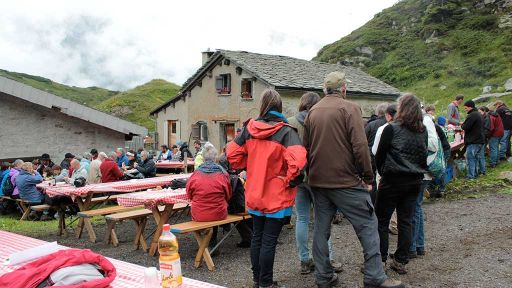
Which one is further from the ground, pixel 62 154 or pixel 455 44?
pixel 455 44

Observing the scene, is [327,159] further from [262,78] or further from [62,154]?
[262,78]

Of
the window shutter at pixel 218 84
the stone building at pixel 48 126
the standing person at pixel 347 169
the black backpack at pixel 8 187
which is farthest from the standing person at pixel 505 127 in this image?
the window shutter at pixel 218 84

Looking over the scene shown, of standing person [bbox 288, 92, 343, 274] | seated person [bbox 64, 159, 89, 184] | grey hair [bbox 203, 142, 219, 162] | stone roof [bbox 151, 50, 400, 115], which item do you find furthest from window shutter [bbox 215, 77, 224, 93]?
standing person [bbox 288, 92, 343, 274]

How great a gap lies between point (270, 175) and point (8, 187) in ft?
28.6

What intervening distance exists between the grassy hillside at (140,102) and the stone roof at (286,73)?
2443cm

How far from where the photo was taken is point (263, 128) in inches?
158

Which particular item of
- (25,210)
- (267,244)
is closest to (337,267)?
(267,244)

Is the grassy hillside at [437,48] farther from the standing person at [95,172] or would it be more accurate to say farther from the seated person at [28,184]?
the seated person at [28,184]

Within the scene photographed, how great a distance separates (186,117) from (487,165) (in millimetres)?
17009

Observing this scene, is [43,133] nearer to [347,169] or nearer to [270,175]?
[270,175]

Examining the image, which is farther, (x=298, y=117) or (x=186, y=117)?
(x=186, y=117)

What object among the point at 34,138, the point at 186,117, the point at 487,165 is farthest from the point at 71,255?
the point at 186,117

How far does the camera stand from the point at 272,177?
13.0ft

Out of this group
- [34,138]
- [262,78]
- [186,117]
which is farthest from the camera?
[186,117]
